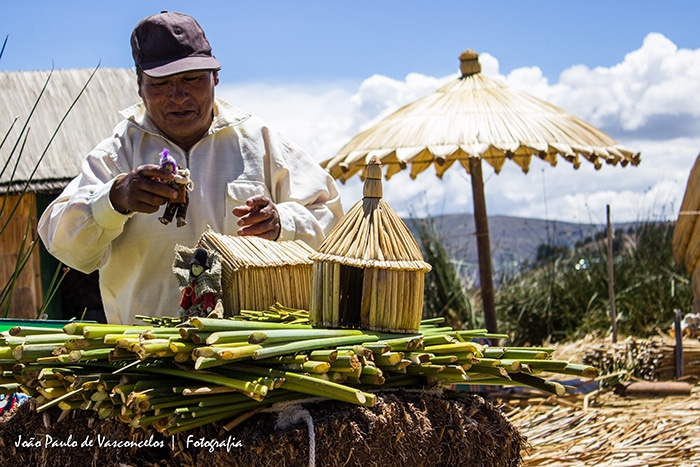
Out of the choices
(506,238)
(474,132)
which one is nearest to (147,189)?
(474,132)

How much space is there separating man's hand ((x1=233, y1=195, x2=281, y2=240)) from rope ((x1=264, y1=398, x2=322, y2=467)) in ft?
2.46

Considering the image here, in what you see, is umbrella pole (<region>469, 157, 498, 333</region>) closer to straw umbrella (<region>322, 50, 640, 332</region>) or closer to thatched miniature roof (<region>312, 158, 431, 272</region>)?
straw umbrella (<region>322, 50, 640, 332</region>)

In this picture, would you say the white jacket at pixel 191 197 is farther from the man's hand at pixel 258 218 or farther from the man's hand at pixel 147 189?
the man's hand at pixel 147 189

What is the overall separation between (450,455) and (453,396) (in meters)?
0.17

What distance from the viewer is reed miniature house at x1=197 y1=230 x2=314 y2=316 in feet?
7.08

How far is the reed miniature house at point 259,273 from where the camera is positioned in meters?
2.16

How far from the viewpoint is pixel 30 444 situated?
202cm

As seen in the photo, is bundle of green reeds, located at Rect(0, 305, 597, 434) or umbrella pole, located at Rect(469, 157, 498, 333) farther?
umbrella pole, located at Rect(469, 157, 498, 333)

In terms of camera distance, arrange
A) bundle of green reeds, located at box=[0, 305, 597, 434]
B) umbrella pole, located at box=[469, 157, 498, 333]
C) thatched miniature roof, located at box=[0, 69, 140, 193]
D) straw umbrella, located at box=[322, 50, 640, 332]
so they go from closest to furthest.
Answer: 1. bundle of green reeds, located at box=[0, 305, 597, 434]
2. straw umbrella, located at box=[322, 50, 640, 332]
3. umbrella pole, located at box=[469, 157, 498, 333]
4. thatched miniature roof, located at box=[0, 69, 140, 193]

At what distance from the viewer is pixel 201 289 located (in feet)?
6.82

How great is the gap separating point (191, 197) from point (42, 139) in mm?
6243

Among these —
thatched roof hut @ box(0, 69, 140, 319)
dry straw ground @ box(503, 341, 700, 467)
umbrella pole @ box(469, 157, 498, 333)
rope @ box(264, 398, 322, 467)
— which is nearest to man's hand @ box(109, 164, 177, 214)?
rope @ box(264, 398, 322, 467)

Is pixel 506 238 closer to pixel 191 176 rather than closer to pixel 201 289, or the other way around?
pixel 191 176

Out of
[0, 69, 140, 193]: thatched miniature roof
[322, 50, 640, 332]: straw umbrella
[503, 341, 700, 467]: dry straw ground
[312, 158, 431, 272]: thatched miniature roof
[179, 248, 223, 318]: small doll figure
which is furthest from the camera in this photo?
[0, 69, 140, 193]: thatched miniature roof
